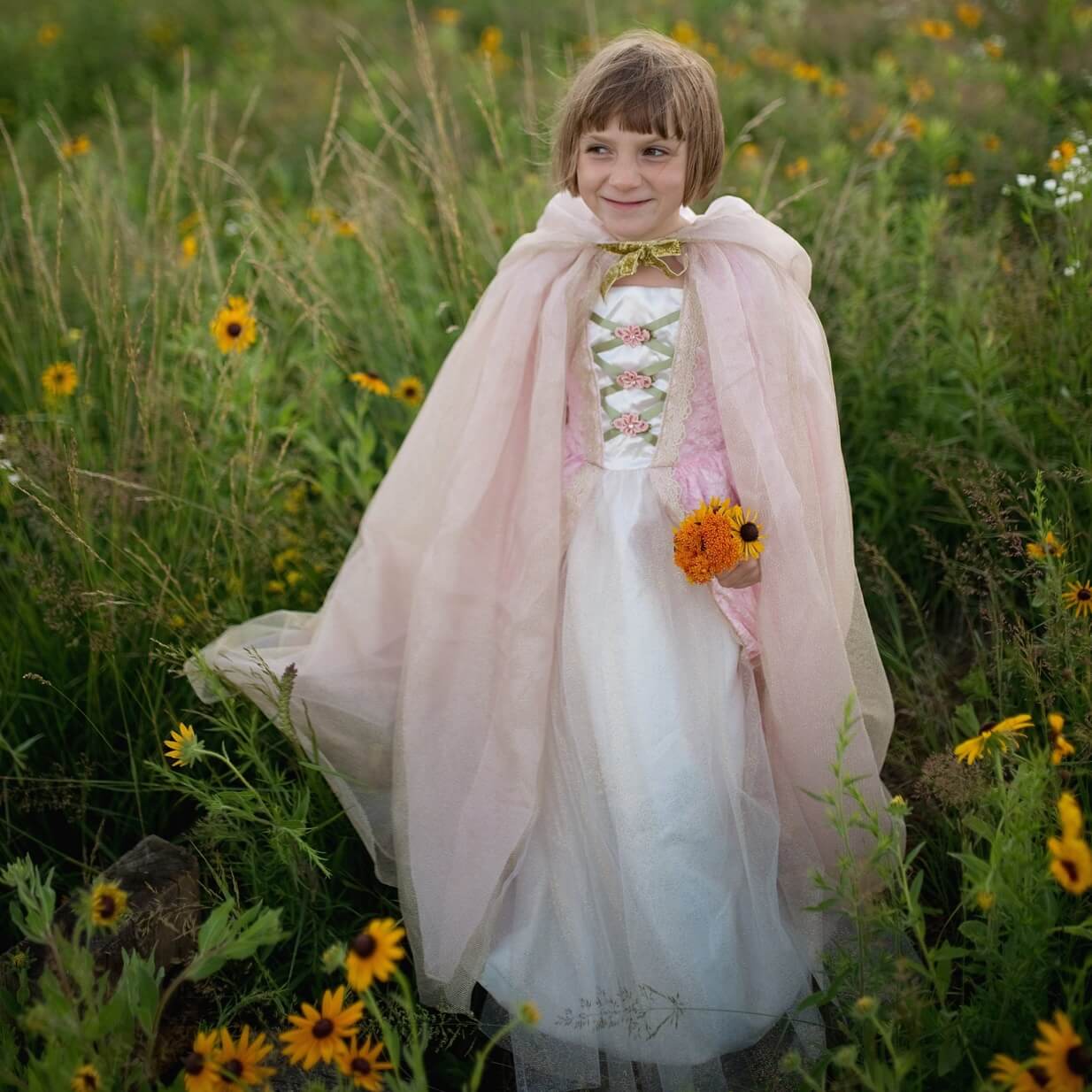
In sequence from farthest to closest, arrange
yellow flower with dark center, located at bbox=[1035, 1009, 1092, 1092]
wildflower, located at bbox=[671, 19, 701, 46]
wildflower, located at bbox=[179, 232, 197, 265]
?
wildflower, located at bbox=[671, 19, 701, 46] → wildflower, located at bbox=[179, 232, 197, 265] → yellow flower with dark center, located at bbox=[1035, 1009, 1092, 1092]

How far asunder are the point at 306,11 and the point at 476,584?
19.5 ft

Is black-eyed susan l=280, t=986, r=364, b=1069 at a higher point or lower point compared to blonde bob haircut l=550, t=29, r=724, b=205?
lower

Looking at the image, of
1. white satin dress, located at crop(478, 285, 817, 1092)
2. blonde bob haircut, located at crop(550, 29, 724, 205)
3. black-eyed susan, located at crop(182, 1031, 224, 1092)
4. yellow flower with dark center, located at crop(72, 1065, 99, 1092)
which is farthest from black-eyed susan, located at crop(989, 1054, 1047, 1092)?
blonde bob haircut, located at crop(550, 29, 724, 205)

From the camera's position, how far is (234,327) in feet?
8.02

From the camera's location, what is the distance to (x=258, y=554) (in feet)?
8.00

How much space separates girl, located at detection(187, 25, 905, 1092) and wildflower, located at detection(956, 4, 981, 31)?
3.51 metres

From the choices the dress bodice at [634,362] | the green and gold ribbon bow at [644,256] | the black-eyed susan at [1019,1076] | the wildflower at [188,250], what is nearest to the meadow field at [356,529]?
the black-eyed susan at [1019,1076]

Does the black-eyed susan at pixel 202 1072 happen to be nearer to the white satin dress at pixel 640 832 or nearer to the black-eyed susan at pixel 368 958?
the black-eyed susan at pixel 368 958

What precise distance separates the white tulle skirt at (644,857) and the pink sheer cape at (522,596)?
0.05m

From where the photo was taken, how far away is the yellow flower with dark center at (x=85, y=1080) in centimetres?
132

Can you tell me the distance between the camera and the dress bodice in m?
1.94

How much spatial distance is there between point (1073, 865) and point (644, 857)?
744 mm

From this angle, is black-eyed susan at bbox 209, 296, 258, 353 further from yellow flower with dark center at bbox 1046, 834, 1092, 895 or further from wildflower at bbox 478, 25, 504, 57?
wildflower at bbox 478, 25, 504, 57

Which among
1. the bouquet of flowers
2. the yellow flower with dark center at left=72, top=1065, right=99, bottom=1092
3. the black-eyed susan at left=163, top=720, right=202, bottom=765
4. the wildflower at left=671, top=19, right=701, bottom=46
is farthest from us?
the wildflower at left=671, top=19, right=701, bottom=46
